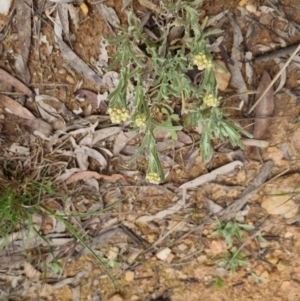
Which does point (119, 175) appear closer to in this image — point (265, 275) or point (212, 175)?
point (212, 175)

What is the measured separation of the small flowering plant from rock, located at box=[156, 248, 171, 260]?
0.52 meters

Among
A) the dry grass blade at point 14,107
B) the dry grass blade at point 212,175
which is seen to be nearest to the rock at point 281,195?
the dry grass blade at point 212,175

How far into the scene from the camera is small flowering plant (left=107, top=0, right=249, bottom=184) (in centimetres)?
168

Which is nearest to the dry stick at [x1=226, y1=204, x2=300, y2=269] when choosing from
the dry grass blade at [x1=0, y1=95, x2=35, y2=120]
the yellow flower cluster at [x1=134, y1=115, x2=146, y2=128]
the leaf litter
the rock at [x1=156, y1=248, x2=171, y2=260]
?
the leaf litter

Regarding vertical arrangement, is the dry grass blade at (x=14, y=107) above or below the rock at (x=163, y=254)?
above

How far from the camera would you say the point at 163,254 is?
223 centimetres

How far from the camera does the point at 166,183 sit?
2.14m

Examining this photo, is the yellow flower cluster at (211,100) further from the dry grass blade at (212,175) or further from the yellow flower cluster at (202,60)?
the dry grass blade at (212,175)

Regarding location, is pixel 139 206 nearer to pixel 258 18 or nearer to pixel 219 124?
pixel 219 124

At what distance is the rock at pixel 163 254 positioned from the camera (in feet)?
7.30

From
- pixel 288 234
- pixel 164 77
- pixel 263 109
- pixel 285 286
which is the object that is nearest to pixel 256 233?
pixel 288 234

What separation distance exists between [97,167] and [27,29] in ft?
1.89

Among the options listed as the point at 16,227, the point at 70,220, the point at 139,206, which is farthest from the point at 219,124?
the point at 16,227

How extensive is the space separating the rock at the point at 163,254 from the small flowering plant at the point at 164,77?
0.52 metres
